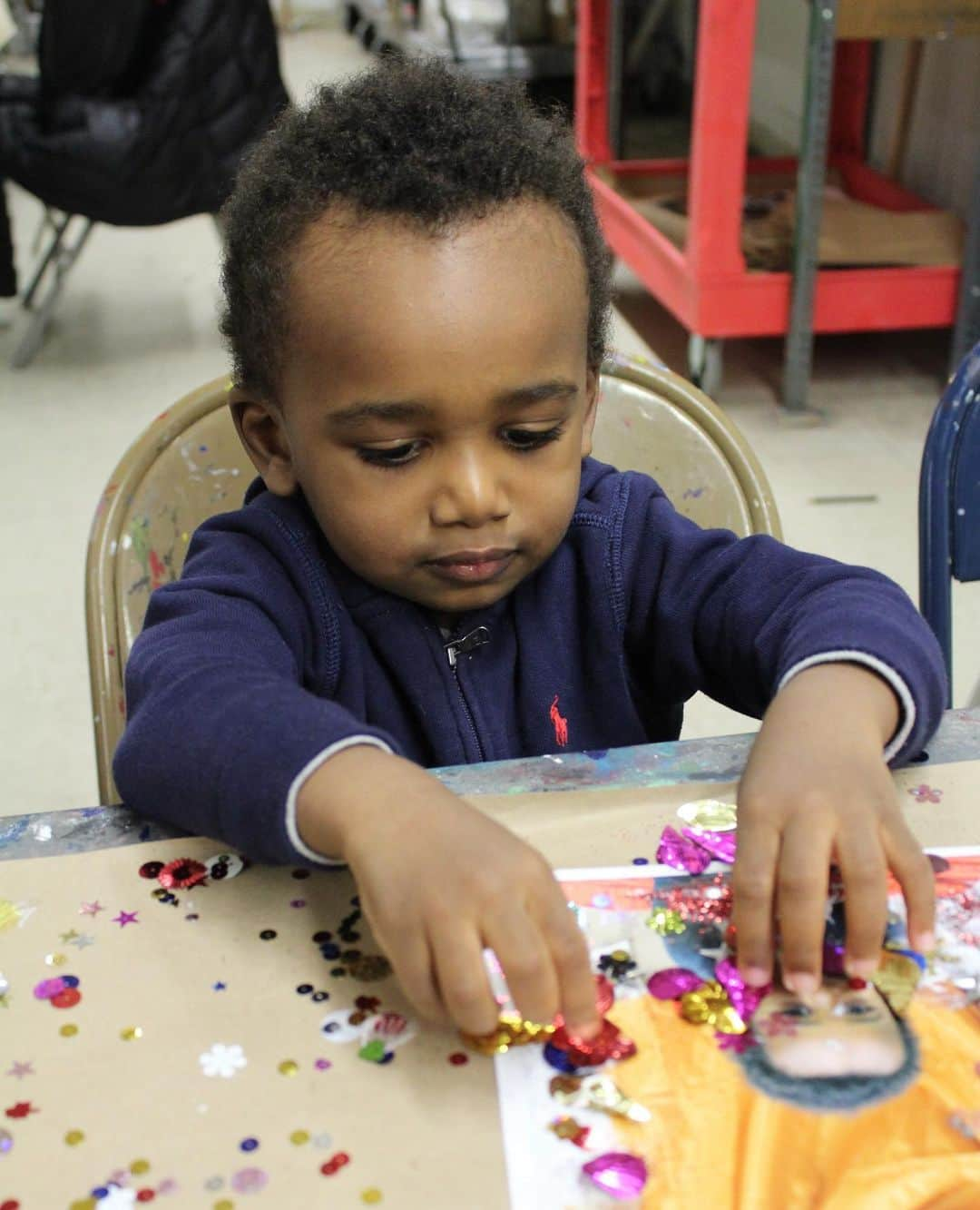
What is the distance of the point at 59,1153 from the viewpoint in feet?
1.44

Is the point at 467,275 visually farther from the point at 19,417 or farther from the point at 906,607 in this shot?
the point at 19,417

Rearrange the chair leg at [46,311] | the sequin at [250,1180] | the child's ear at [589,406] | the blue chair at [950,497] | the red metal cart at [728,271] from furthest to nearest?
the chair leg at [46,311], the red metal cart at [728,271], the blue chair at [950,497], the child's ear at [589,406], the sequin at [250,1180]

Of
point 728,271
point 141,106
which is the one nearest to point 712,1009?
point 728,271

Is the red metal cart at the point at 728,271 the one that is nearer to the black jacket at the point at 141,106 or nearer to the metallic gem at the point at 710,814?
the black jacket at the point at 141,106

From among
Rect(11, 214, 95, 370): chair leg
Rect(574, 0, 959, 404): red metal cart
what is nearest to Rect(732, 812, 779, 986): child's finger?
Rect(574, 0, 959, 404): red metal cart

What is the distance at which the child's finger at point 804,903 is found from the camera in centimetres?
51

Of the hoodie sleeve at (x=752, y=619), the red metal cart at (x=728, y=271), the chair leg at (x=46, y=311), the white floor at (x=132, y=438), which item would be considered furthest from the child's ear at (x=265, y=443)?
the chair leg at (x=46, y=311)

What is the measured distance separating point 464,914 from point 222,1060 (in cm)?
11

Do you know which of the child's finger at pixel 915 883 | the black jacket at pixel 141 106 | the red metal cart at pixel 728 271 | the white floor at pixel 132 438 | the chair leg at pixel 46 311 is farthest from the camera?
the chair leg at pixel 46 311

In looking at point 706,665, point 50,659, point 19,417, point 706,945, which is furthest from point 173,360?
point 706,945

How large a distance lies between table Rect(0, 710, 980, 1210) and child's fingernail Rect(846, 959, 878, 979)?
0.33 ft

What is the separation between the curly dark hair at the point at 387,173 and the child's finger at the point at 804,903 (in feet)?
1.19

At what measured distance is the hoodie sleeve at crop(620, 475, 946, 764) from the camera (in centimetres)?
63

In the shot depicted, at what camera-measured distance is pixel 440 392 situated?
66 cm
